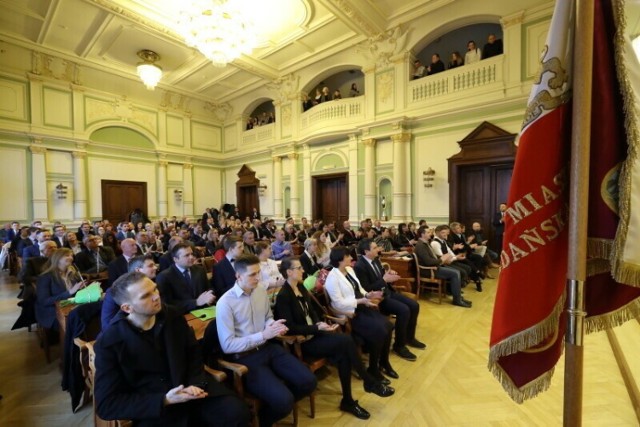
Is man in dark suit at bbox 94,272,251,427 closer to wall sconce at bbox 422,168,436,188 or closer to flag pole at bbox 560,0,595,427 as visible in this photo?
flag pole at bbox 560,0,595,427

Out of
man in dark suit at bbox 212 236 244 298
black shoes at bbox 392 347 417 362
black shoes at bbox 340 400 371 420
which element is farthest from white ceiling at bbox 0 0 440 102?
black shoes at bbox 340 400 371 420

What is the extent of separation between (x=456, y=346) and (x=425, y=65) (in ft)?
29.8

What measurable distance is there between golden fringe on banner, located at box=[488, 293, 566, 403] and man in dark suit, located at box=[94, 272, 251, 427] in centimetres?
152

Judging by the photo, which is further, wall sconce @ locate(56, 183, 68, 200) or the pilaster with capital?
wall sconce @ locate(56, 183, 68, 200)

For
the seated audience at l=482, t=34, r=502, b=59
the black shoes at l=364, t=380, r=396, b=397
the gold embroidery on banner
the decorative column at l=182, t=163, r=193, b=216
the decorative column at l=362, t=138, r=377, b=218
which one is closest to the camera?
the gold embroidery on banner

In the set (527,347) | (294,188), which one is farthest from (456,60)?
(527,347)

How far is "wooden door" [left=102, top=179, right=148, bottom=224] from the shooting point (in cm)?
1219

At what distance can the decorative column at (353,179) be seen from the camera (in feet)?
34.4

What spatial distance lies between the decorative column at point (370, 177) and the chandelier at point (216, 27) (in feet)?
15.5

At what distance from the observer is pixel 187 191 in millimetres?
14320

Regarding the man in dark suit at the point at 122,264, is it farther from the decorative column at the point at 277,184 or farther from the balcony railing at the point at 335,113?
the decorative column at the point at 277,184

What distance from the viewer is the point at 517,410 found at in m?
2.59

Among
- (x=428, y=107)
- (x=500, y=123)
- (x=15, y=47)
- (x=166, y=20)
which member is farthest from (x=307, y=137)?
(x=15, y=47)

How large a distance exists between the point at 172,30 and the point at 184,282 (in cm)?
867
